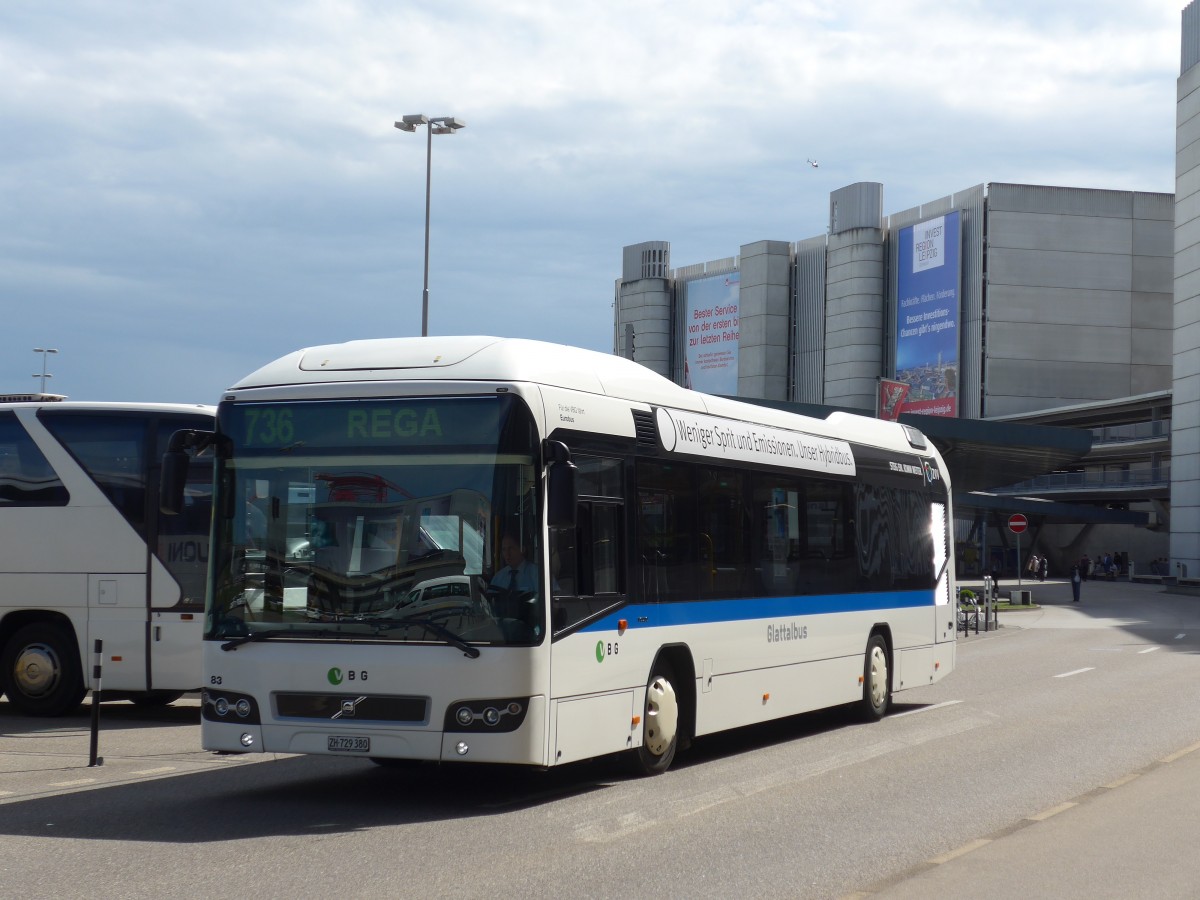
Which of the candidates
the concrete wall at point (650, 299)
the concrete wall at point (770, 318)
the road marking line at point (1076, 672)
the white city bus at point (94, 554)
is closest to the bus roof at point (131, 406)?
the white city bus at point (94, 554)

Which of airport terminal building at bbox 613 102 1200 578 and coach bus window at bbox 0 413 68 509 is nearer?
coach bus window at bbox 0 413 68 509

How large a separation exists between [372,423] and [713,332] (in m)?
101

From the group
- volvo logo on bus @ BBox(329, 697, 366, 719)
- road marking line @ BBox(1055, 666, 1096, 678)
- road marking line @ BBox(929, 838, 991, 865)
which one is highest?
volvo logo on bus @ BBox(329, 697, 366, 719)

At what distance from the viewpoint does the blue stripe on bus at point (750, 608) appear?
11.1m

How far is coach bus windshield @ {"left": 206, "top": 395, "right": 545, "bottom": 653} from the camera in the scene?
9648 mm

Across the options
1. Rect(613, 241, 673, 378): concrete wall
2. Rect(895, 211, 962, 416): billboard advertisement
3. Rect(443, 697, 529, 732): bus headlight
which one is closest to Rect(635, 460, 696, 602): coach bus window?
Rect(443, 697, 529, 732): bus headlight

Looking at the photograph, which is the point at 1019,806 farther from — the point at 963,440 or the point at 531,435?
the point at 963,440

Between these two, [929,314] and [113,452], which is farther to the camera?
[929,314]

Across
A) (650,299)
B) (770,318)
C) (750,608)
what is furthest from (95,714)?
(650,299)

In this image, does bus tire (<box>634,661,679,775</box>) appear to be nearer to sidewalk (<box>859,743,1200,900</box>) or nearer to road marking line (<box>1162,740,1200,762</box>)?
sidewalk (<box>859,743,1200,900</box>)

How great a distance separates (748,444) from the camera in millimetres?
13234

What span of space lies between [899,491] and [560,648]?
7786 millimetres

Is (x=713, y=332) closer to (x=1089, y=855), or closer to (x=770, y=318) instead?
(x=770, y=318)

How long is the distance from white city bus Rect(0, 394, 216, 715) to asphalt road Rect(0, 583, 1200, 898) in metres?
0.63
